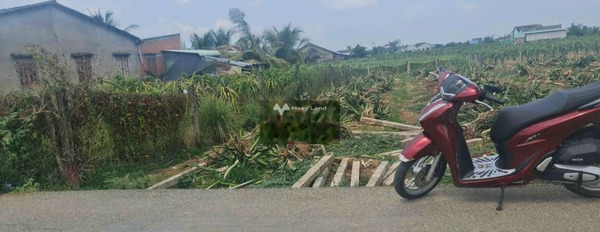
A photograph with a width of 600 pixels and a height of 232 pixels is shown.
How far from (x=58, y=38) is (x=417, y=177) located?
20082mm

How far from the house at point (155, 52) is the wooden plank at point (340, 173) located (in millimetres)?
19905

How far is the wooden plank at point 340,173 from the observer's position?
4.42 metres

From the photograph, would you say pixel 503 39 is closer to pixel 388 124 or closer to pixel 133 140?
pixel 388 124

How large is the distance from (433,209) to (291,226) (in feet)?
4.08

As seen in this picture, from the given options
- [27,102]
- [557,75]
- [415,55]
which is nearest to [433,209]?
[27,102]

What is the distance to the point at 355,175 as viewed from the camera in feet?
15.2

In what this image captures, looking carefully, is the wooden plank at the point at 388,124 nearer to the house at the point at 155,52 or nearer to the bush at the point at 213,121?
the bush at the point at 213,121

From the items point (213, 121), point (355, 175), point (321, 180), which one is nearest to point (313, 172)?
point (321, 180)

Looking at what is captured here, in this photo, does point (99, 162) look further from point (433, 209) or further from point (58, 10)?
point (58, 10)

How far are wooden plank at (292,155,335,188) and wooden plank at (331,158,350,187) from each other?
181 millimetres

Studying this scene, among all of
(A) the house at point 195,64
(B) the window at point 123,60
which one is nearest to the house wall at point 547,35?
(A) the house at point 195,64

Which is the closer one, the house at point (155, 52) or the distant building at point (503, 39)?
the house at point (155, 52)

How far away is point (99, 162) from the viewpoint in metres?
5.34

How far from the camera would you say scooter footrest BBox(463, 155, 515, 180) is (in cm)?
336
